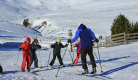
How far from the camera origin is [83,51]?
16.4 ft

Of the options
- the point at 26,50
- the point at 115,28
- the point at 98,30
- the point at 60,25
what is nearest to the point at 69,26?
the point at 60,25

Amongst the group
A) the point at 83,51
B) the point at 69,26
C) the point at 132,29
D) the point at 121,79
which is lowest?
the point at 121,79

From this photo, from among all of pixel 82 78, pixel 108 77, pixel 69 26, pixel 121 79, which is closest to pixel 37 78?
pixel 82 78

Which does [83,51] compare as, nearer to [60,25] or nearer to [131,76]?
[131,76]

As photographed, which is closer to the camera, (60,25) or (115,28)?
(115,28)

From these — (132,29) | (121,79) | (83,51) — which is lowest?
(121,79)

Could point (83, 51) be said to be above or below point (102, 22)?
below

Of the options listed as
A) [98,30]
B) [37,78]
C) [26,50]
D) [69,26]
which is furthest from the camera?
[69,26]

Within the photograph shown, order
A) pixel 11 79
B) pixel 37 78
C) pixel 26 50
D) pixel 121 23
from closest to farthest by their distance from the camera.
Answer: pixel 11 79, pixel 37 78, pixel 26 50, pixel 121 23

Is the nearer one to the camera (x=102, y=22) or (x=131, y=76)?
(x=131, y=76)

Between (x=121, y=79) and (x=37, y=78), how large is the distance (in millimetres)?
2719

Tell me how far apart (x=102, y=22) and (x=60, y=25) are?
12533 millimetres

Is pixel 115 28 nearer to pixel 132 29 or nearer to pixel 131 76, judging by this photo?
pixel 132 29

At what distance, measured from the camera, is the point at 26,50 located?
577 cm
